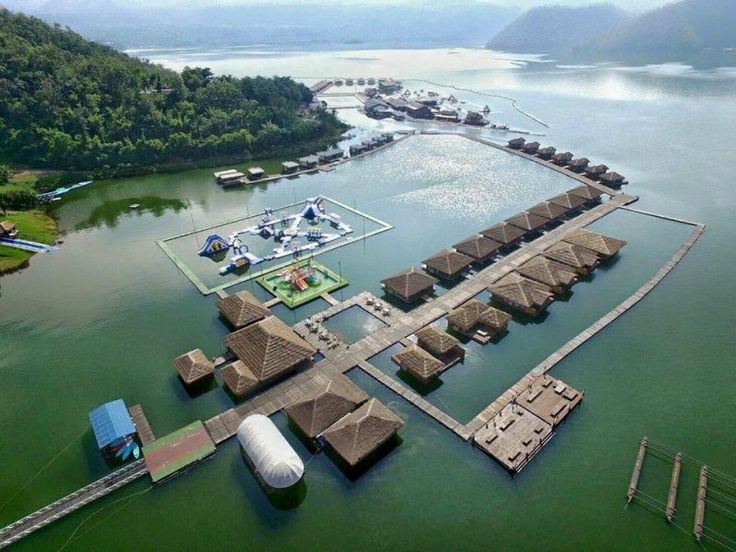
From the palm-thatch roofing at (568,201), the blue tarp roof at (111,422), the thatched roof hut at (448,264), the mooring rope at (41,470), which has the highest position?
the palm-thatch roofing at (568,201)

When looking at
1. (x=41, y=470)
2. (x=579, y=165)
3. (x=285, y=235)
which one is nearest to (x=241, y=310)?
(x=41, y=470)

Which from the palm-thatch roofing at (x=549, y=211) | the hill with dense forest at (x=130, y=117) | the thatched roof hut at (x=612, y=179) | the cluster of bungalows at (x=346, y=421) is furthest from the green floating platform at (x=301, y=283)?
the hill with dense forest at (x=130, y=117)

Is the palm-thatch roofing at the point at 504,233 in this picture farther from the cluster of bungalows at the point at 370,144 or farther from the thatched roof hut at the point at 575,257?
the cluster of bungalows at the point at 370,144

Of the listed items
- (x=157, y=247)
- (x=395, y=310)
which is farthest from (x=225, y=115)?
(x=395, y=310)

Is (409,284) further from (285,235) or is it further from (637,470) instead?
(637,470)

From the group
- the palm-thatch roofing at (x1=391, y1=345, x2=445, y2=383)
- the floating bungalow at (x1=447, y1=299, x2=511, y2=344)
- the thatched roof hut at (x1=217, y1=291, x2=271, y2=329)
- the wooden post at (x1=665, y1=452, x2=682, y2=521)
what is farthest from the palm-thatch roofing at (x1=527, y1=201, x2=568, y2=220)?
the thatched roof hut at (x1=217, y1=291, x2=271, y2=329)
